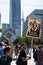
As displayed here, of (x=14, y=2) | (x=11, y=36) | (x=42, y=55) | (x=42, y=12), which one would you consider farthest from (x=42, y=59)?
(x=14, y=2)

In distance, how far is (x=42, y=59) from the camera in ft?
28.6

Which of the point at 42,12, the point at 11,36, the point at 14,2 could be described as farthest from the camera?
the point at 14,2

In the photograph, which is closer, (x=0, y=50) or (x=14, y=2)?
(x=0, y=50)

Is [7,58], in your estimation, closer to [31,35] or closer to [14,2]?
[31,35]

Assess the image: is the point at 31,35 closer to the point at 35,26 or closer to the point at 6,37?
the point at 35,26

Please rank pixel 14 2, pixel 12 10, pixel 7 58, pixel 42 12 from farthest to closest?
pixel 14 2 → pixel 12 10 → pixel 42 12 → pixel 7 58

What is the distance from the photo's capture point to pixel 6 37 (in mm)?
8758

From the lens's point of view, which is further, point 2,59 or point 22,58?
point 22,58

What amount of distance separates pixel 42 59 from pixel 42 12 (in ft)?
217

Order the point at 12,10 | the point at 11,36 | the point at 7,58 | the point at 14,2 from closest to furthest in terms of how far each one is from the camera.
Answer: the point at 7,58 < the point at 11,36 < the point at 12,10 < the point at 14,2

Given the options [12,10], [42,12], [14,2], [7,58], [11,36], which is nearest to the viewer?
[7,58]

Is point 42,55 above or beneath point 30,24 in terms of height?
beneath

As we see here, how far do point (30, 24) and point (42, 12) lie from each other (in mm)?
65066

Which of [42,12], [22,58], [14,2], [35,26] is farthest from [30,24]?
[14,2]
